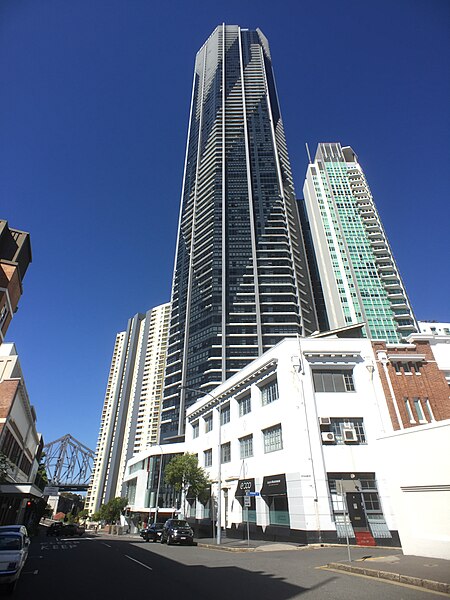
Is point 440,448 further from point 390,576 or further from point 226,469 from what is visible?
point 226,469

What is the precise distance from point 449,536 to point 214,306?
8530 centimetres

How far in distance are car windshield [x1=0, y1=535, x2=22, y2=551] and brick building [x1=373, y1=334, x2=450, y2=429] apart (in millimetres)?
21801

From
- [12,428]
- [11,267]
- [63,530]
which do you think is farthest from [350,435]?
[63,530]

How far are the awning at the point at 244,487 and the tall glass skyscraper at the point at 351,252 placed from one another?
60.0 m

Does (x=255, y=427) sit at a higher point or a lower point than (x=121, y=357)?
lower

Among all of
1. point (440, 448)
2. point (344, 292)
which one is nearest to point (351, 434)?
point (440, 448)

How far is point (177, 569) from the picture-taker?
11.6 metres

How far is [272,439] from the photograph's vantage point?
25422 mm

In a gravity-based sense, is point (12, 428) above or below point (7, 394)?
below

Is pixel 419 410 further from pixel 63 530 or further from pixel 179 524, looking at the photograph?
pixel 63 530

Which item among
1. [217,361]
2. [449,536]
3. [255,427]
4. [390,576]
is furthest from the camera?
[217,361]

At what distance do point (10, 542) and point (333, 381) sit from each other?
20.8 m

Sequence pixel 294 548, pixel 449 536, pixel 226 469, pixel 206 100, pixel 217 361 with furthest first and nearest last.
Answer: pixel 206 100, pixel 217 361, pixel 226 469, pixel 294 548, pixel 449 536

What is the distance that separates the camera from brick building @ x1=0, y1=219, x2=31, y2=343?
26078 mm
